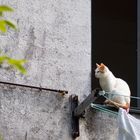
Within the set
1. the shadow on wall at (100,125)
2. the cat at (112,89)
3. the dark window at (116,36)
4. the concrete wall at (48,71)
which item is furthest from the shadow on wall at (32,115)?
the dark window at (116,36)

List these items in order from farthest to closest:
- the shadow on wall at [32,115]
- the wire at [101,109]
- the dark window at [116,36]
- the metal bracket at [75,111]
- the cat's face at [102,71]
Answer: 1. the dark window at [116,36]
2. the cat's face at [102,71]
3. the wire at [101,109]
4. the metal bracket at [75,111]
5. the shadow on wall at [32,115]

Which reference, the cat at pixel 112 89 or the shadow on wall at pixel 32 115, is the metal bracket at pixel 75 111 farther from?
the cat at pixel 112 89

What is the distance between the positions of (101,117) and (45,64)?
808 millimetres

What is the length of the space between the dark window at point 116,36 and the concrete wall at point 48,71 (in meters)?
2.41

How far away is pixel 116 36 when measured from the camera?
23.7ft

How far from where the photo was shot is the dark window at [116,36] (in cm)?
707

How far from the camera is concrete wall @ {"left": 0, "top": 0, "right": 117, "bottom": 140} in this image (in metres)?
3.99

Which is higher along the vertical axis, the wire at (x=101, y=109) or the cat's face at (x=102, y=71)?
the cat's face at (x=102, y=71)

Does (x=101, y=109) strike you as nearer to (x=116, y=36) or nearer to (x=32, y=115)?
(x=32, y=115)

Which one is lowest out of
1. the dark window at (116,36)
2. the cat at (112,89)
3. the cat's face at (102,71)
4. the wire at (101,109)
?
the wire at (101,109)

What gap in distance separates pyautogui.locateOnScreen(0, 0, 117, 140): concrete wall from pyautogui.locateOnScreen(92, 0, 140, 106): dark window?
2415mm

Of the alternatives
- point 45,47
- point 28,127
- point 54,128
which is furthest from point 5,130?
point 45,47

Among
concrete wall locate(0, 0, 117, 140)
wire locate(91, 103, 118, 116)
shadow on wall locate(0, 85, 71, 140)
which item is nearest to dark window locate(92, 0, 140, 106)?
concrete wall locate(0, 0, 117, 140)

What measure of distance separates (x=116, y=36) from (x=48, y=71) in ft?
10.3
